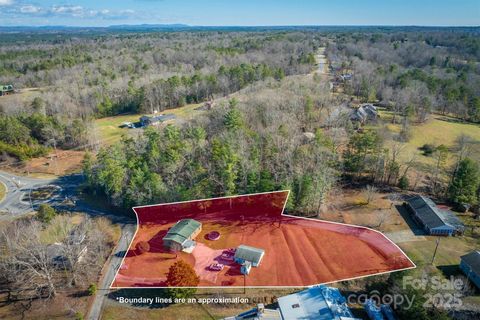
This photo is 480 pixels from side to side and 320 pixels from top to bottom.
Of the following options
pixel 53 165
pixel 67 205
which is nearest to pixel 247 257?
pixel 67 205

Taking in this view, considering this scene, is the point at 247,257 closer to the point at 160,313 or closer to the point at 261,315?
the point at 261,315

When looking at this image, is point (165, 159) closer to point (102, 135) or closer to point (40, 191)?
point (40, 191)

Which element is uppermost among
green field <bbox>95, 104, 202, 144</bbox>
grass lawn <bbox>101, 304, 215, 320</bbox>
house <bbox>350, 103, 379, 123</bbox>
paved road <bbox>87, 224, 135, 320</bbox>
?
house <bbox>350, 103, 379, 123</bbox>

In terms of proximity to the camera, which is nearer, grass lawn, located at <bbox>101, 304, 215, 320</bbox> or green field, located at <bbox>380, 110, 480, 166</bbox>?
grass lawn, located at <bbox>101, 304, 215, 320</bbox>

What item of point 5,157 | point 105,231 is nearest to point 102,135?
point 5,157

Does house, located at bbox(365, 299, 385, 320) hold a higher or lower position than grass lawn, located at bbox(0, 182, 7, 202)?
higher

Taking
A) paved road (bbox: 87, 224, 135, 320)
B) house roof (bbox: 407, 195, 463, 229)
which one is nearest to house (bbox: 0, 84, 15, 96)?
paved road (bbox: 87, 224, 135, 320)

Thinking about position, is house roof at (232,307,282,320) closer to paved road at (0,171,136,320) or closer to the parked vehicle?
the parked vehicle
